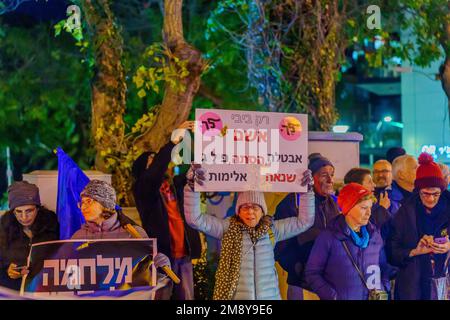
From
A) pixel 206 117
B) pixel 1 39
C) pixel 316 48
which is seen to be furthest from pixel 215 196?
pixel 1 39

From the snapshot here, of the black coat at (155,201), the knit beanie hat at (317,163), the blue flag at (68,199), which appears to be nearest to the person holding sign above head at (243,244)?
the black coat at (155,201)

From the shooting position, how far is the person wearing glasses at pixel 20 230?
6.63 metres

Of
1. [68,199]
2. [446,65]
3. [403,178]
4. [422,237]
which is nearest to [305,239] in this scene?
[422,237]

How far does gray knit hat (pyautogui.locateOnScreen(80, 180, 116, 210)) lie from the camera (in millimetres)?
6520

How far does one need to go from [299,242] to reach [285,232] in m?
0.41

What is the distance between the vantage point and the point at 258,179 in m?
6.96

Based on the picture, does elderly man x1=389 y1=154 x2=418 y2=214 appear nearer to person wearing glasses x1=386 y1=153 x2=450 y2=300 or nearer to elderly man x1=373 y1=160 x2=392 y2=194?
elderly man x1=373 y1=160 x2=392 y2=194

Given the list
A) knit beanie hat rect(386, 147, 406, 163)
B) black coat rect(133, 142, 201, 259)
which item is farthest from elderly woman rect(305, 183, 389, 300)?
knit beanie hat rect(386, 147, 406, 163)

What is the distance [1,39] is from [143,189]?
9614 mm

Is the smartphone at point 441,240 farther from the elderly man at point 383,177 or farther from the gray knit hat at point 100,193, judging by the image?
the gray knit hat at point 100,193

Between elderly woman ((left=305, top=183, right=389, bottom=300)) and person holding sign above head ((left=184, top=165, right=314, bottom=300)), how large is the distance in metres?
0.42

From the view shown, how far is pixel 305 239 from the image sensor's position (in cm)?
722

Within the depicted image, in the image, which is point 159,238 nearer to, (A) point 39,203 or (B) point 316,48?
(A) point 39,203

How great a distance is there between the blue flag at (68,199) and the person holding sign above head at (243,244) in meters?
1.02
